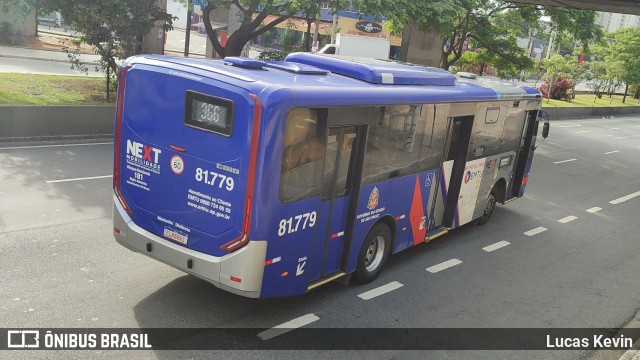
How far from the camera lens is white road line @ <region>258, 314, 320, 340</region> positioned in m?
7.22

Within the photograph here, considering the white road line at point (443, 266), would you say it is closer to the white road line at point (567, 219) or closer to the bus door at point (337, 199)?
the bus door at point (337, 199)

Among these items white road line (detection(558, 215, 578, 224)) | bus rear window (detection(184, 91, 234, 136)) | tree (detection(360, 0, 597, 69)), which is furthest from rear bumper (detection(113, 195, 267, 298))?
tree (detection(360, 0, 597, 69))

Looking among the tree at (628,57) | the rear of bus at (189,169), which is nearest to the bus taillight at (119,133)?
the rear of bus at (189,169)

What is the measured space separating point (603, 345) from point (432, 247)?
3607mm

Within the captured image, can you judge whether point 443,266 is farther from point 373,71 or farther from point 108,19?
point 108,19

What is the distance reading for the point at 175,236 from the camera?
723 cm

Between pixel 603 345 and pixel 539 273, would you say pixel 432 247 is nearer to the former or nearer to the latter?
pixel 539 273

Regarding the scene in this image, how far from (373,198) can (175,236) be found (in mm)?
2827

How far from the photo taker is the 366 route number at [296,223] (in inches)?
274

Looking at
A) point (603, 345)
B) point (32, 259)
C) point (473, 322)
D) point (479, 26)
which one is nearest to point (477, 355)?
point (473, 322)

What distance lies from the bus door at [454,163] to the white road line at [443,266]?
73 cm

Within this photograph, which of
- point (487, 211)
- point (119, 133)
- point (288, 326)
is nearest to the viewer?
point (288, 326)

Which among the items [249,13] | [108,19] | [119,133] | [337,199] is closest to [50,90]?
[108,19]

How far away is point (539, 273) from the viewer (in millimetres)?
10703
